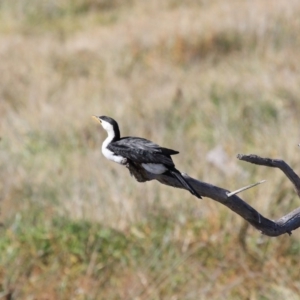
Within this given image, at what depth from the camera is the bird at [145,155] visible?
7.59 ft

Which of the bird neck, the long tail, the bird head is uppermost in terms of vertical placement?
the bird head

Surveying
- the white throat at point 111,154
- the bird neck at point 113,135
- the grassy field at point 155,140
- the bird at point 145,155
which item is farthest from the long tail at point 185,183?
the grassy field at point 155,140

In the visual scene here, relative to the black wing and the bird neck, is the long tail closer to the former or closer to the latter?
the black wing

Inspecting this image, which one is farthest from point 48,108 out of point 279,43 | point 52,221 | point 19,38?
point 19,38

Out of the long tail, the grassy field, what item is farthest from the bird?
the grassy field

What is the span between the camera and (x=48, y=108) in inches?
354

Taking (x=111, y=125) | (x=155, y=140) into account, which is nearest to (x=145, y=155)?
(x=111, y=125)

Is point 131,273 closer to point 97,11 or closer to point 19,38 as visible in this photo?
point 19,38

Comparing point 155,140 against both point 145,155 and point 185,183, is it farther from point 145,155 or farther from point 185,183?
point 185,183

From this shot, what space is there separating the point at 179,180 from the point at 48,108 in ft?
Result: 22.5

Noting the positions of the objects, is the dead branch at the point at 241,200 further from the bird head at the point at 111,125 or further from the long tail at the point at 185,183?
the bird head at the point at 111,125

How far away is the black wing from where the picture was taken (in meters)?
2.32

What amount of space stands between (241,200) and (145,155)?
0.32 metres

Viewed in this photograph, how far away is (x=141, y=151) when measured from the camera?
238 cm
